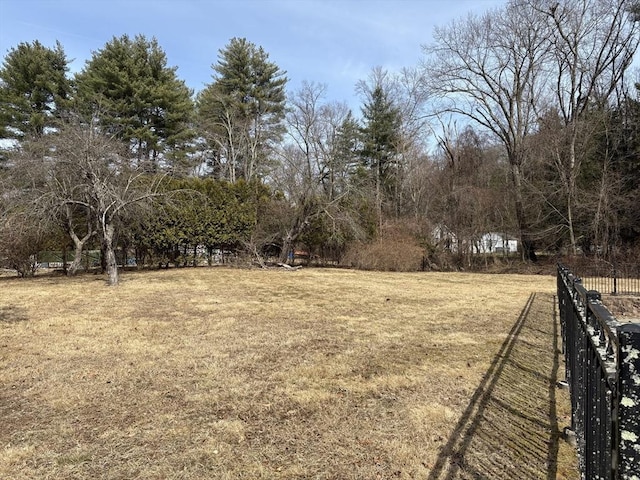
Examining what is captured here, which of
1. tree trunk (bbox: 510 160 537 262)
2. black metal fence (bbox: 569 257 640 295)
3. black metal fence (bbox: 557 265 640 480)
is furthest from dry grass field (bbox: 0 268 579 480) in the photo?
tree trunk (bbox: 510 160 537 262)

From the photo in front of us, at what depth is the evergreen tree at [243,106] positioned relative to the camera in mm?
26938

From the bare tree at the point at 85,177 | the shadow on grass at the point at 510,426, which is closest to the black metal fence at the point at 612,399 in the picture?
the shadow on grass at the point at 510,426

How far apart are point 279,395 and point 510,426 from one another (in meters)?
1.96

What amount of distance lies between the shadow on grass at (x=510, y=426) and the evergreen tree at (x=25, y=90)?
27.1 metres

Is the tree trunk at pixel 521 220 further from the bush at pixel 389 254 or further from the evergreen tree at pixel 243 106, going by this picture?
the evergreen tree at pixel 243 106

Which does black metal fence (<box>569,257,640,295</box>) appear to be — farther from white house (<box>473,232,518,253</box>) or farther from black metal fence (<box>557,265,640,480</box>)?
black metal fence (<box>557,265,640,480</box>)

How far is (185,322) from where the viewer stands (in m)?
6.84

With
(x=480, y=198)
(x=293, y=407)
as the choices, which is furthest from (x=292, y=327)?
(x=480, y=198)

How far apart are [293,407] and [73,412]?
186cm

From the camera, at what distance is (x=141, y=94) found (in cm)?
2359

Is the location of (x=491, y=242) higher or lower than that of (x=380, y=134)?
lower

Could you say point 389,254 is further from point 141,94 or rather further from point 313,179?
point 141,94

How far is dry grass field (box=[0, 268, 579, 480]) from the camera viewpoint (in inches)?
105

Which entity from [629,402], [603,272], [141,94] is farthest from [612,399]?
[141,94]
